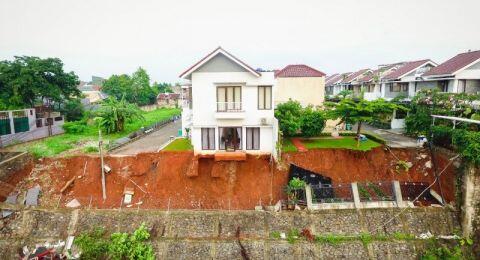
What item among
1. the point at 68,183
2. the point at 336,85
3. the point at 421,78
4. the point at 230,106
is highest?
the point at 336,85

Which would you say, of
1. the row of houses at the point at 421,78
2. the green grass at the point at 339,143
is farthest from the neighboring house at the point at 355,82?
the green grass at the point at 339,143

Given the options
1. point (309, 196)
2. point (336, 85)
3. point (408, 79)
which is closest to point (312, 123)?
point (309, 196)

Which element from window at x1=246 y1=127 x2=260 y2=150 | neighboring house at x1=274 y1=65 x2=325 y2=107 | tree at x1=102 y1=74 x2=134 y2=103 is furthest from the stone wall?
tree at x1=102 y1=74 x2=134 y2=103

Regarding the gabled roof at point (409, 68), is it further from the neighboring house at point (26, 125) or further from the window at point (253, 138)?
the neighboring house at point (26, 125)

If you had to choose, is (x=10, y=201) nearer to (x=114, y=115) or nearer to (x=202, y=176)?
(x=202, y=176)

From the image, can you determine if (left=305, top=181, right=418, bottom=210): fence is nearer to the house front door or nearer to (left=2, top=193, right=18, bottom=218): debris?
the house front door

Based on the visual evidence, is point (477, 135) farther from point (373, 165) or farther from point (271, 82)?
point (271, 82)
